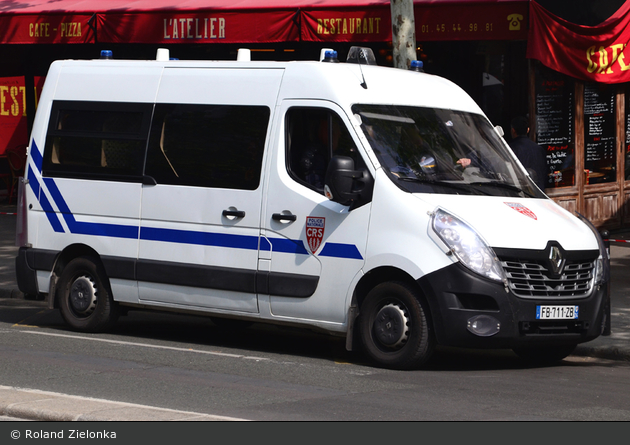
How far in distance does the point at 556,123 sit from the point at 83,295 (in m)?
8.65

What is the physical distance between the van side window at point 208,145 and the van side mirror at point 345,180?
90cm

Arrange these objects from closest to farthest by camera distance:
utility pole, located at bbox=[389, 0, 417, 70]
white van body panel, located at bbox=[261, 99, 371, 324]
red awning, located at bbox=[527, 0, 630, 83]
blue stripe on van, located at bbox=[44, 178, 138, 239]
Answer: white van body panel, located at bbox=[261, 99, 371, 324] → blue stripe on van, located at bbox=[44, 178, 138, 239] → utility pole, located at bbox=[389, 0, 417, 70] → red awning, located at bbox=[527, 0, 630, 83]

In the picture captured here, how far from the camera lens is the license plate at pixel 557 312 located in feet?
26.3

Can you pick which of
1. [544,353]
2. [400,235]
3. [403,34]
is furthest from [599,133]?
[400,235]

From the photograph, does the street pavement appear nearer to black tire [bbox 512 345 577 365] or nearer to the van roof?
black tire [bbox 512 345 577 365]

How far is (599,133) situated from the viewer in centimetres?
1709

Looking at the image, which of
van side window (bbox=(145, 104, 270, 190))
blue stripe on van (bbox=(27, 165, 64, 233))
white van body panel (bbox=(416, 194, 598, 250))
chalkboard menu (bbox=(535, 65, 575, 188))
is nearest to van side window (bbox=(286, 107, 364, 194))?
van side window (bbox=(145, 104, 270, 190))

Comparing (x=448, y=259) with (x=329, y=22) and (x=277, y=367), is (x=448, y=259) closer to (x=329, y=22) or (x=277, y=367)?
(x=277, y=367)

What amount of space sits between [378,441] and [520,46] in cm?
1097

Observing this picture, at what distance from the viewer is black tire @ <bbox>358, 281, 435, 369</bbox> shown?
808cm

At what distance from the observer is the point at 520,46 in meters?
15.8

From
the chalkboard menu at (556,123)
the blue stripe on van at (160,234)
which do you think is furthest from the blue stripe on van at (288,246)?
the chalkboard menu at (556,123)

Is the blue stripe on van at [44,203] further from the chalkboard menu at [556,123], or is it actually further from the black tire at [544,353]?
the chalkboard menu at [556,123]

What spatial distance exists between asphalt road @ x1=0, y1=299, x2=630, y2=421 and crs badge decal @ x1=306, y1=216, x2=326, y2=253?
918mm
